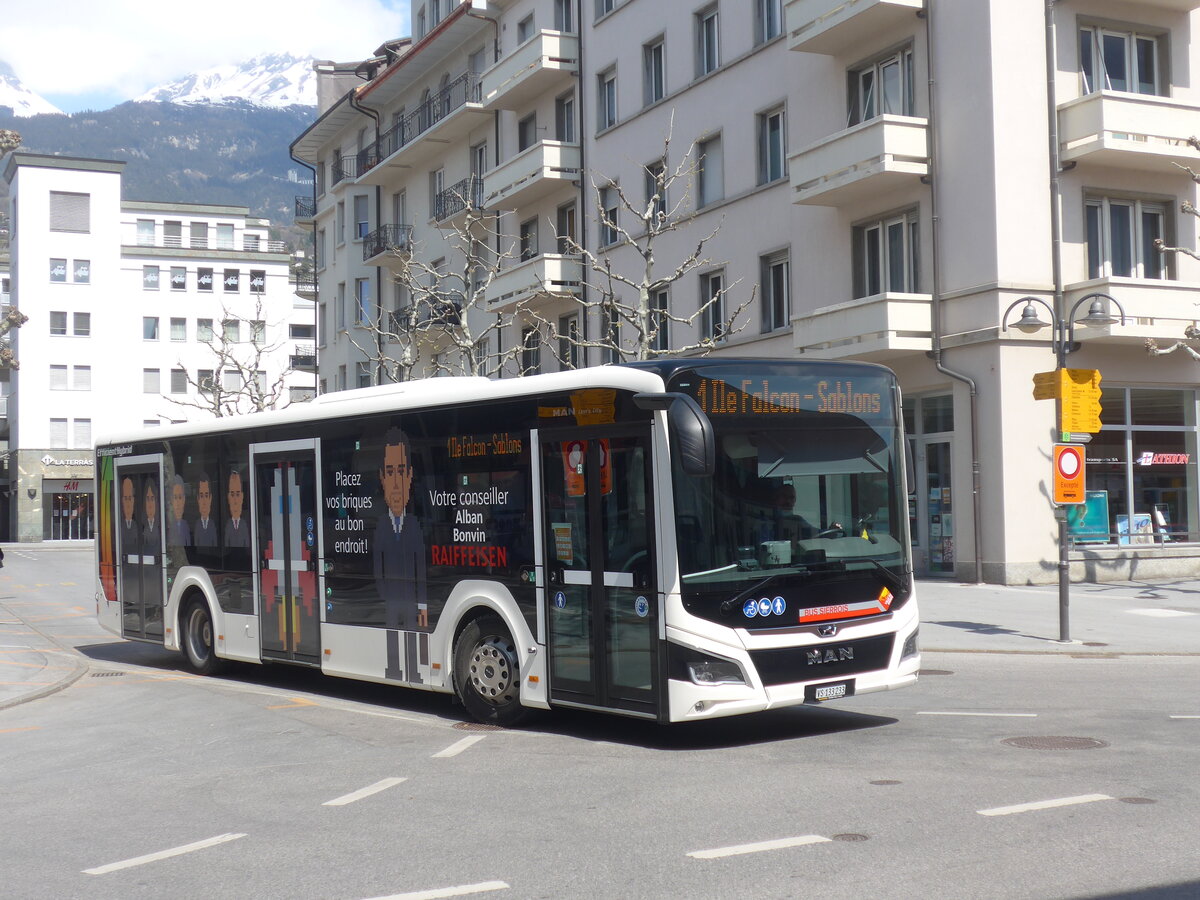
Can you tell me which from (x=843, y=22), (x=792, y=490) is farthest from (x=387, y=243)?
(x=792, y=490)

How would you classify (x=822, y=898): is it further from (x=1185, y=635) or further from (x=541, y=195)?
(x=541, y=195)

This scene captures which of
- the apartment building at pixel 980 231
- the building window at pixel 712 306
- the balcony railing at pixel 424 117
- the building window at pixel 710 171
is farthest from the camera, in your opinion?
the balcony railing at pixel 424 117

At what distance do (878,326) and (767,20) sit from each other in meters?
8.53

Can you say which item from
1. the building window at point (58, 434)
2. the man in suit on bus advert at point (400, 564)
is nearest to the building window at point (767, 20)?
the man in suit on bus advert at point (400, 564)

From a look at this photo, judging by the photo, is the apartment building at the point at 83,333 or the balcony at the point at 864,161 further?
the apartment building at the point at 83,333

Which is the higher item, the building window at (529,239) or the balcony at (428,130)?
the balcony at (428,130)

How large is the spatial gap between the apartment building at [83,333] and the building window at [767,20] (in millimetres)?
45926

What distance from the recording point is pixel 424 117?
45094mm

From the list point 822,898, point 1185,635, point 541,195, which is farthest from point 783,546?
point 541,195

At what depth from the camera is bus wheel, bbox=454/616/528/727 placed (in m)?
10.7

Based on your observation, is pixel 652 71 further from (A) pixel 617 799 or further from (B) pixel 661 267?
(A) pixel 617 799

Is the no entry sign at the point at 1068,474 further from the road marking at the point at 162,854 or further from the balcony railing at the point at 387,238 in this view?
the balcony railing at the point at 387,238

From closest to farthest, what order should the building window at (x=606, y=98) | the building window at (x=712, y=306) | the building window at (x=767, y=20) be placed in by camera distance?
the building window at (x=767, y=20)
the building window at (x=712, y=306)
the building window at (x=606, y=98)

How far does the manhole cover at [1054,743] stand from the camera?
9087 mm
